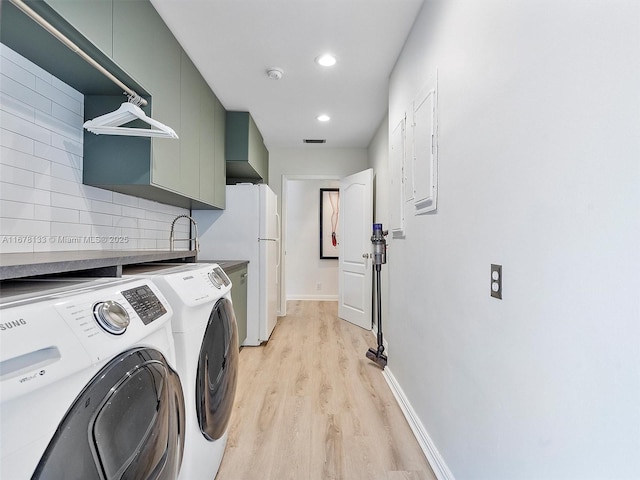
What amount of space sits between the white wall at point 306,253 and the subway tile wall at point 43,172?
152 inches

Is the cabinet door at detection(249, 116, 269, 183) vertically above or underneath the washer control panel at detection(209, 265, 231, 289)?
above

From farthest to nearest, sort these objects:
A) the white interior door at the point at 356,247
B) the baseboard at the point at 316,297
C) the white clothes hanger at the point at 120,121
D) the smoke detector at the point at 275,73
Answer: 1. the baseboard at the point at 316,297
2. the white interior door at the point at 356,247
3. the smoke detector at the point at 275,73
4. the white clothes hanger at the point at 120,121

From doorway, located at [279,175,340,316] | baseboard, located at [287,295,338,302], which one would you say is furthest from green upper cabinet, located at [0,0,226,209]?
baseboard, located at [287,295,338,302]

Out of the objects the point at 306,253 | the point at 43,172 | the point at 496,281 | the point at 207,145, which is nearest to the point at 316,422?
the point at 496,281

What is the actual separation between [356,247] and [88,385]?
3.59 meters

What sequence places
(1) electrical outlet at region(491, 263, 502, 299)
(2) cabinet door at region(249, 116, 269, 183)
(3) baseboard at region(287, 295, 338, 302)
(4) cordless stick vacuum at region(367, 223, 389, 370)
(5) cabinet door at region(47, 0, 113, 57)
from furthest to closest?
(3) baseboard at region(287, 295, 338, 302) < (2) cabinet door at region(249, 116, 269, 183) < (4) cordless stick vacuum at region(367, 223, 389, 370) < (5) cabinet door at region(47, 0, 113, 57) < (1) electrical outlet at region(491, 263, 502, 299)

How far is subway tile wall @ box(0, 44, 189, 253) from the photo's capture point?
1.34 metres

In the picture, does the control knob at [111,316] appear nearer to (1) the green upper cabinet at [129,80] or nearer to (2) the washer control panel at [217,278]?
(2) the washer control panel at [217,278]

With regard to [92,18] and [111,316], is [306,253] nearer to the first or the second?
[92,18]

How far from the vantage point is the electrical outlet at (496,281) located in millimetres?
1011

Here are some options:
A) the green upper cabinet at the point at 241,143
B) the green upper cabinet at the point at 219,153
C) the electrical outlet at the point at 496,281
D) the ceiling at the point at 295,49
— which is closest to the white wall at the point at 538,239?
the electrical outlet at the point at 496,281

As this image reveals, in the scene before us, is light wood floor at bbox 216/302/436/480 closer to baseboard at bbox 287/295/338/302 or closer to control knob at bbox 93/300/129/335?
control knob at bbox 93/300/129/335

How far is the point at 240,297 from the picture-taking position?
3027 mm

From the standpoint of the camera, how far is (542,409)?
821mm
